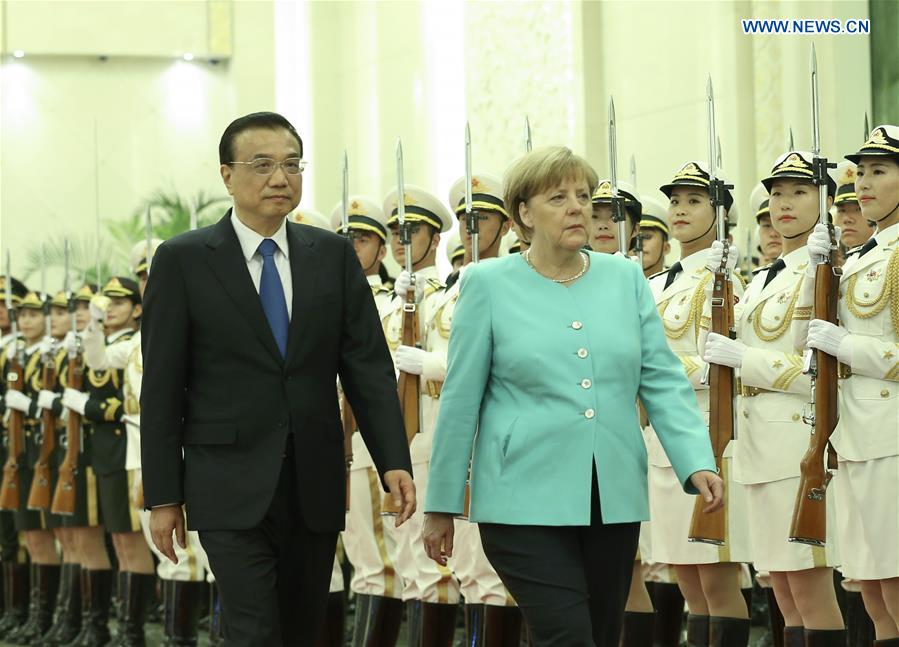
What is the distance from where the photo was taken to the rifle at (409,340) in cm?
630

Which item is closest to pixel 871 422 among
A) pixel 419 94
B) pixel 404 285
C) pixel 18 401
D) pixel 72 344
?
pixel 404 285

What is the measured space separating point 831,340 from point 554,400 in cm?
148

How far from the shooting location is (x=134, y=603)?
7.90 m

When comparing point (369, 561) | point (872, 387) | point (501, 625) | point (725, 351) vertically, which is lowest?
point (501, 625)

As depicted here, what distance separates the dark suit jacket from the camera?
379 cm

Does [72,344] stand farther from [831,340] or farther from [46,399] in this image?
[831,340]

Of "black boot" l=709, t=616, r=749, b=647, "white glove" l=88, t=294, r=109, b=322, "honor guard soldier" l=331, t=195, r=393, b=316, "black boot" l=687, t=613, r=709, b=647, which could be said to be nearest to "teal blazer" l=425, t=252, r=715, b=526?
"black boot" l=709, t=616, r=749, b=647

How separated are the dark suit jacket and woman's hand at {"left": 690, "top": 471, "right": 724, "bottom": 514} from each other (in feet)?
2.41

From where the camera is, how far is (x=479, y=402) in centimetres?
374

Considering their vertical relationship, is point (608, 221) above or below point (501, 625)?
above

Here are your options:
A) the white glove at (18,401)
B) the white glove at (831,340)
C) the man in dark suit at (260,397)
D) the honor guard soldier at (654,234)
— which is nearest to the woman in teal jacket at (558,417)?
the man in dark suit at (260,397)

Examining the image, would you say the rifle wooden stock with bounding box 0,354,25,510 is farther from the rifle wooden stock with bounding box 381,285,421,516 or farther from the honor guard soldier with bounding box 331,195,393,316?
the rifle wooden stock with bounding box 381,285,421,516

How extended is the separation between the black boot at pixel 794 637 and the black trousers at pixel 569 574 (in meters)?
1.65

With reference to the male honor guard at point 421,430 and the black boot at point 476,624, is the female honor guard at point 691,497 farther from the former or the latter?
the male honor guard at point 421,430
